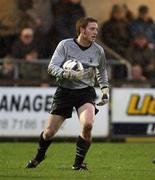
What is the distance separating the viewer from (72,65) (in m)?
12.4

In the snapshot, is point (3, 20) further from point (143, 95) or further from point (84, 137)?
point (84, 137)

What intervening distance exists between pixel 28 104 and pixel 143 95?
277cm

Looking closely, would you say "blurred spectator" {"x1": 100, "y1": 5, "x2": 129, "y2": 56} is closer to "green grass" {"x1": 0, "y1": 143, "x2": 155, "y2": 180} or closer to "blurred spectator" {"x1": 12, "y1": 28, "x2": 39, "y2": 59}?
"blurred spectator" {"x1": 12, "y1": 28, "x2": 39, "y2": 59}

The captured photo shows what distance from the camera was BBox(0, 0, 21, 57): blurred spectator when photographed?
69.8ft

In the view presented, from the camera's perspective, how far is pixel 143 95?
20250 mm

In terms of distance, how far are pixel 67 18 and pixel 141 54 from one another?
2245 millimetres

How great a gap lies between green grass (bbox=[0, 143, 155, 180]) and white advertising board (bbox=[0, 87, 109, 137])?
2.60 feet

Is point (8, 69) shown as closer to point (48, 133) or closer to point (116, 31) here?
point (116, 31)

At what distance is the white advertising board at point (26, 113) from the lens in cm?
1975

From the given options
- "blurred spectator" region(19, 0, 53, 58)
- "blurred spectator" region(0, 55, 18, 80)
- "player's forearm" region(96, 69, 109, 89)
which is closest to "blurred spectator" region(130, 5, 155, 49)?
"blurred spectator" region(19, 0, 53, 58)

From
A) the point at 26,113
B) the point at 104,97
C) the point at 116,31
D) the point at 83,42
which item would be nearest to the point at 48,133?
the point at 104,97

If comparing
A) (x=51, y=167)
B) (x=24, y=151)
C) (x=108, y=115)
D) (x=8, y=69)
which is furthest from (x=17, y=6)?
(x=51, y=167)

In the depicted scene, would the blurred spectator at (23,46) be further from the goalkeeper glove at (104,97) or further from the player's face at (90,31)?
the player's face at (90,31)

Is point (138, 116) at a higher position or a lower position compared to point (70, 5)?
lower
